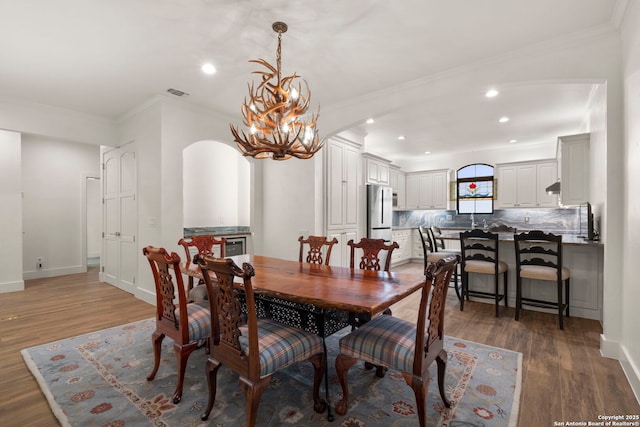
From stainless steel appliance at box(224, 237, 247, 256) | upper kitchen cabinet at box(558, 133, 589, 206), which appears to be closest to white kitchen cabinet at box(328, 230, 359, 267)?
stainless steel appliance at box(224, 237, 247, 256)

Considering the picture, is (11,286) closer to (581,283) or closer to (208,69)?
(208,69)

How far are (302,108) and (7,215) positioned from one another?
5165 millimetres

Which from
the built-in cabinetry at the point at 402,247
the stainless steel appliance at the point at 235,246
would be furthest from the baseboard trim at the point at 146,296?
the built-in cabinetry at the point at 402,247

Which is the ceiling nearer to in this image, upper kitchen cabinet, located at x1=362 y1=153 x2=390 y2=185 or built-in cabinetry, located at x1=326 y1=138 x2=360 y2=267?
Result: built-in cabinetry, located at x1=326 y1=138 x2=360 y2=267

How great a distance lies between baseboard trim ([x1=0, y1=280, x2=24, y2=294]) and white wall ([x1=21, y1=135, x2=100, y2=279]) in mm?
992

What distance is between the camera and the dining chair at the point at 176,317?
1933 millimetres

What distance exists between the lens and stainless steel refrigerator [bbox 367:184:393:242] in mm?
5750

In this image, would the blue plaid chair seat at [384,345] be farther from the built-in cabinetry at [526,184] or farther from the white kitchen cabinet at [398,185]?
the built-in cabinetry at [526,184]

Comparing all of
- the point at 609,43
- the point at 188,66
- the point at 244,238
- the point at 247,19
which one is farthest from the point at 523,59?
the point at 244,238

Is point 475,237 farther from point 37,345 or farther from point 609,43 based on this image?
point 37,345

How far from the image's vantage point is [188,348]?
198 cm

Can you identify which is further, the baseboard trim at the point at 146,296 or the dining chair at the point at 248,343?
the baseboard trim at the point at 146,296

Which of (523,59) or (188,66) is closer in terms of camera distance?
(523,59)

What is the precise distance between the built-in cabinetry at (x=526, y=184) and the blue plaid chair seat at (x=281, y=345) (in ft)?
21.6
